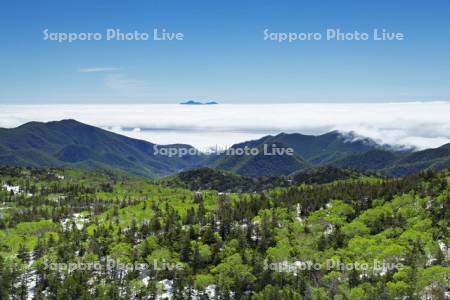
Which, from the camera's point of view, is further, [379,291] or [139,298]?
[139,298]

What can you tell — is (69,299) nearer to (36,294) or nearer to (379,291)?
→ (36,294)

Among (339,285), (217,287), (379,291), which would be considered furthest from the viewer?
(217,287)

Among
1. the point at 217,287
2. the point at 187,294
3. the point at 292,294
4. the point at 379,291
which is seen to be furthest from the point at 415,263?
the point at 187,294

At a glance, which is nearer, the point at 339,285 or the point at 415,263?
the point at 339,285

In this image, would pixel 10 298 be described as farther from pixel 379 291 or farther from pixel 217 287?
pixel 379 291

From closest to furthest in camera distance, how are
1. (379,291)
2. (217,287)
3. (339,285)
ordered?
(379,291) → (339,285) → (217,287)

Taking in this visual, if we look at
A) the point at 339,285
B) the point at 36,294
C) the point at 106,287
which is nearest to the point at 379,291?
the point at 339,285

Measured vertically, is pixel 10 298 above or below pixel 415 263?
below

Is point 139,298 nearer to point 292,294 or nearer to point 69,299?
point 69,299
